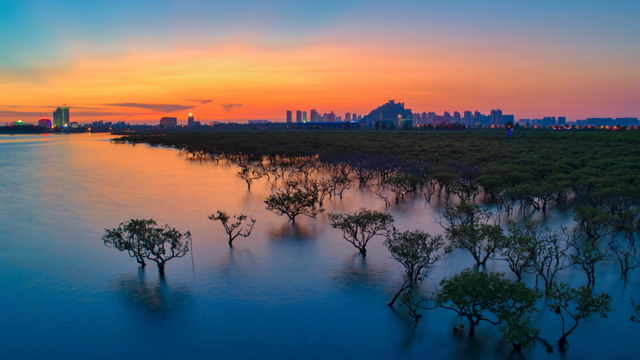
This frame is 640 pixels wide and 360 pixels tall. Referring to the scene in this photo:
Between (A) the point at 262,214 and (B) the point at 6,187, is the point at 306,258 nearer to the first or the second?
(A) the point at 262,214

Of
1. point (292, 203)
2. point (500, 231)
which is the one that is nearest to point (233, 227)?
point (292, 203)

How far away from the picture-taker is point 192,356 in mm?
13953

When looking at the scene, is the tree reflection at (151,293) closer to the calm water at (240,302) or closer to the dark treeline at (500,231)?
the calm water at (240,302)

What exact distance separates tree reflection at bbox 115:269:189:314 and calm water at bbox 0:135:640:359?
0.07m

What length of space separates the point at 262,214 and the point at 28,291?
17180mm

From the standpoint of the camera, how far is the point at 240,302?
17.7 meters

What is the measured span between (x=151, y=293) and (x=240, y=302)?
173 inches

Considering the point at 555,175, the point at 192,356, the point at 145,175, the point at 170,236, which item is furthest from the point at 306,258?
the point at 145,175

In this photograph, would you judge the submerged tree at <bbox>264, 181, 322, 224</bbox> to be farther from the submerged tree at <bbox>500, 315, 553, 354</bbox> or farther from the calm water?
the submerged tree at <bbox>500, 315, 553, 354</bbox>

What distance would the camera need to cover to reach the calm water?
1430cm

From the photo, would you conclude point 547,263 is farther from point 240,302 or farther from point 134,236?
point 134,236

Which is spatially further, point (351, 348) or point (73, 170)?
point (73, 170)

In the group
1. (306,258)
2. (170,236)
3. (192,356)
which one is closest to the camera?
(192,356)

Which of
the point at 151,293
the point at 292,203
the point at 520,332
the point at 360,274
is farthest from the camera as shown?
the point at 292,203
